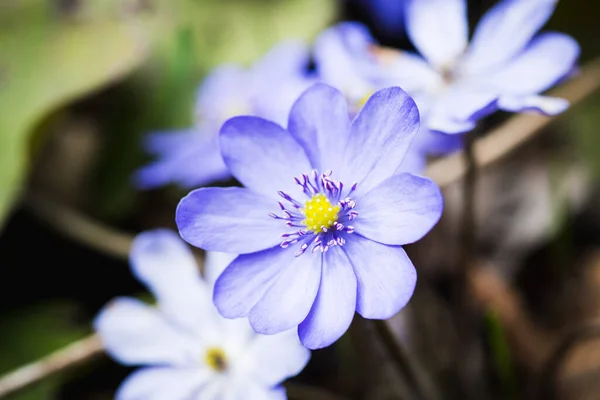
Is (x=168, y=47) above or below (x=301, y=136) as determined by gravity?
above

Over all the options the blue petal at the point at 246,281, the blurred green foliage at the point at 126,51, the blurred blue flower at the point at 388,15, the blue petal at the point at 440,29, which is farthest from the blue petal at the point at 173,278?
the blurred blue flower at the point at 388,15

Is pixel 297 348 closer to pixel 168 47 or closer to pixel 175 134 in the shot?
pixel 175 134

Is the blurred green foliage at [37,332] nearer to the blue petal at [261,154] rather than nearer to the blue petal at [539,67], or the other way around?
the blue petal at [261,154]

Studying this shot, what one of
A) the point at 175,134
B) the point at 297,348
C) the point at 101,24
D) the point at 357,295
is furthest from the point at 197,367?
the point at 101,24

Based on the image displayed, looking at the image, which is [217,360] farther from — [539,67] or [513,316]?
[513,316]

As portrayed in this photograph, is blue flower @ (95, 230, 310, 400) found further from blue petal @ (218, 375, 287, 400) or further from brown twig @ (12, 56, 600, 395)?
brown twig @ (12, 56, 600, 395)

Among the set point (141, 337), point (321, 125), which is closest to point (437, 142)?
point (321, 125)

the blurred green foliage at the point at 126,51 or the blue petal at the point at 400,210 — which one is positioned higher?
the blurred green foliage at the point at 126,51
